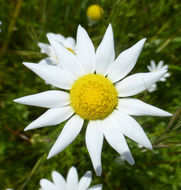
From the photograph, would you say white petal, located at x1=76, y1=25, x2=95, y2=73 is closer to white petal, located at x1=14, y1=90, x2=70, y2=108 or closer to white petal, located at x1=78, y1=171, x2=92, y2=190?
white petal, located at x1=14, y1=90, x2=70, y2=108

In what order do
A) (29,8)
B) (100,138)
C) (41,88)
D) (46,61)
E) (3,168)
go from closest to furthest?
(100,138) < (46,61) < (3,168) < (41,88) < (29,8)

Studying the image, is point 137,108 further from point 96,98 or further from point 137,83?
point 96,98

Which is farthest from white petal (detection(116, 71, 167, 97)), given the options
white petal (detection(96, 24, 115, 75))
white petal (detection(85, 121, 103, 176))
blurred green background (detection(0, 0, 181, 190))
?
blurred green background (detection(0, 0, 181, 190))

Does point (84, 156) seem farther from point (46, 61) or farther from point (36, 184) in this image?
point (46, 61)

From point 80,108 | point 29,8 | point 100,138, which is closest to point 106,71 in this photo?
point 80,108

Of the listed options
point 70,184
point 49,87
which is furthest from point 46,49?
point 70,184
